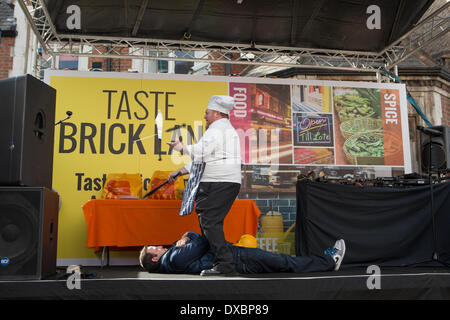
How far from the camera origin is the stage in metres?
2.94

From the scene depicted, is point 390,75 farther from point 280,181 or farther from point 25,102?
point 25,102

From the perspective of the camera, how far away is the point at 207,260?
4004 mm

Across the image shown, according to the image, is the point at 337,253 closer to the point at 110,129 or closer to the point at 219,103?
the point at 219,103

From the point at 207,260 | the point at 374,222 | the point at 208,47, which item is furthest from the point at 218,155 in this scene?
the point at 208,47

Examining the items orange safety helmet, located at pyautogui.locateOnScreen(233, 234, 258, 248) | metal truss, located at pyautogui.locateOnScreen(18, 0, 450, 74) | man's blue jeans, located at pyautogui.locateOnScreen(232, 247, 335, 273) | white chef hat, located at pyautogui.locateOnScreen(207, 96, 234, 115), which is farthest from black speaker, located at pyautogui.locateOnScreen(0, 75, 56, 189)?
metal truss, located at pyautogui.locateOnScreen(18, 0, 450, 74)

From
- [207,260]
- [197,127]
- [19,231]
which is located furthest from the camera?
[197,127]

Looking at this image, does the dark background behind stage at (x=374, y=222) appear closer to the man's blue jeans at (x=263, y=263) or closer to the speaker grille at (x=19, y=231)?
the man's blue jeans at (x=263, y=263)

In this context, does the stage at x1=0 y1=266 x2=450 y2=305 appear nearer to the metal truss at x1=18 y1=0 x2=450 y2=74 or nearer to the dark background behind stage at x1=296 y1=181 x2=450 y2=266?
the dark background behind stage at x1=296 y1=181 x2=450 y2=266

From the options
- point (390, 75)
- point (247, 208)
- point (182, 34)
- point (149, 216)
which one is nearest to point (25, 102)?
point (149, 216)

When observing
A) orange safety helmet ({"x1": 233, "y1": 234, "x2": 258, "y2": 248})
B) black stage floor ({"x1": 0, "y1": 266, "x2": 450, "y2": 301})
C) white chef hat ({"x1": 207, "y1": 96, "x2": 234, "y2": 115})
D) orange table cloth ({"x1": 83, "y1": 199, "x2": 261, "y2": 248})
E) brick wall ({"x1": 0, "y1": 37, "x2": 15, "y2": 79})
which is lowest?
black stage floor ({"x1": 0, "y1": 266, "x2": 450, "y2": 301})

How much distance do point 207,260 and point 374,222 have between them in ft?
6.09

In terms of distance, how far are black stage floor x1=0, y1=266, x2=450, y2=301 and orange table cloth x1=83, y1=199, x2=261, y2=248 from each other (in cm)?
167

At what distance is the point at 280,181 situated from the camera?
21.1 feet
